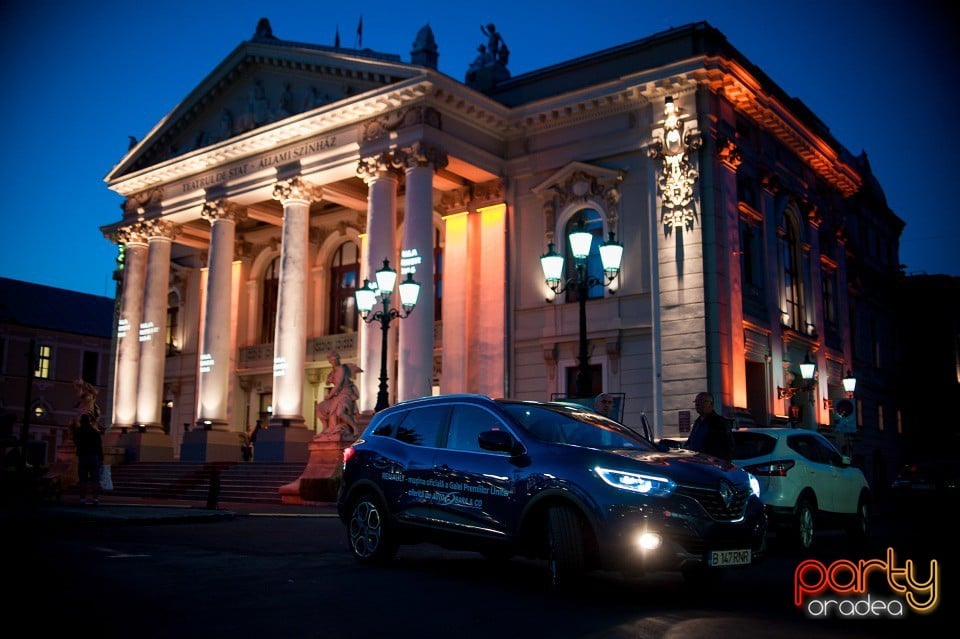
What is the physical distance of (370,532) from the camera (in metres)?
10.1

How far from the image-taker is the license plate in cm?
761

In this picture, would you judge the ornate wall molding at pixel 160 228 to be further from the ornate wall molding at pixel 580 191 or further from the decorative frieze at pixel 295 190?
the ornate wall molding at pixel 580 191

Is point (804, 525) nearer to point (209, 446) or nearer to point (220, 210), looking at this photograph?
point (209, 446)

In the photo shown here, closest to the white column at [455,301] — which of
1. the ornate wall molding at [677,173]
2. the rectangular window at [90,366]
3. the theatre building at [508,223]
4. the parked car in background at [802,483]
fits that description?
the theatre building at [508,223]

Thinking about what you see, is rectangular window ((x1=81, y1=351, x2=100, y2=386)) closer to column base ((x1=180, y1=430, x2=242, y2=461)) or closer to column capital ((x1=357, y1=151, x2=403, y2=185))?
column base ((x1=180, y1=430, x2=242, y2=461))

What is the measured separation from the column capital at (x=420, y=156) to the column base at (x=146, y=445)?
15215mm

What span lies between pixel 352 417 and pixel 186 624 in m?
18.2

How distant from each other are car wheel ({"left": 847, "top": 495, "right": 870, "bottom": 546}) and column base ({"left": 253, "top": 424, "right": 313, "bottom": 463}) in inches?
735

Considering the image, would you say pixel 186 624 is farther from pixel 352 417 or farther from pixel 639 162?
pixel 639 162

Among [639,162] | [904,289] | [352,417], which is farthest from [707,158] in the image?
[904,289]

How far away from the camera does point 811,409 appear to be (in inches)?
1241

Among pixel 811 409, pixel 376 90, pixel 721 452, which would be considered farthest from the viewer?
pixel 811 409

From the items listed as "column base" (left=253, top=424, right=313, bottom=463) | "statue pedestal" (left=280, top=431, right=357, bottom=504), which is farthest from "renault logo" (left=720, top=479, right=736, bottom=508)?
"column base" (left=253, top=424, right=313, bottom=463)

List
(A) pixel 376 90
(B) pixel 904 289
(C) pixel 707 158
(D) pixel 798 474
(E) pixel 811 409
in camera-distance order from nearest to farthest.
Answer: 1. (D) pixel 798 474
2. (C) pixel 707 158
3. (A) pixel 376 90
4. (E) pixel 811 409
5. (B) pixel 904 289
